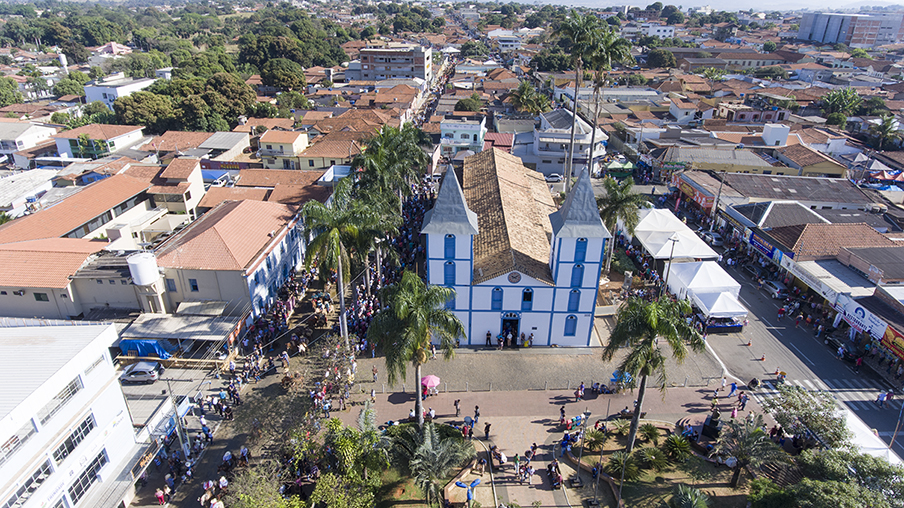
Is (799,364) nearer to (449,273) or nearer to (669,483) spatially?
(669,483)

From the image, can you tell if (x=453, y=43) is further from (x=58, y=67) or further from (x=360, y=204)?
(x=360, y=204)

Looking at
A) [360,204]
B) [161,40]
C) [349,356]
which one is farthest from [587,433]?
[161,40]

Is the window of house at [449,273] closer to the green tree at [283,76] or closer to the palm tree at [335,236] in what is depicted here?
the palm tree at [335,236]

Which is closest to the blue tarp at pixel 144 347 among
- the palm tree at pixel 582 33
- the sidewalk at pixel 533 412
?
the sidewalk at pixel 533 412

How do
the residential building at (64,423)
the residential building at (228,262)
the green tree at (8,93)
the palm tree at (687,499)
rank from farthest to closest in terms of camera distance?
1. the green tree at (8,93)
2. the residential building at (228,262)
3. the palm tree at (687,499)
4. the residential building at (64,423)

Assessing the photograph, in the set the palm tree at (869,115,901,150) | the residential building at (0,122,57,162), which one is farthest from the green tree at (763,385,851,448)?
the residential building at (0,122,57,162)

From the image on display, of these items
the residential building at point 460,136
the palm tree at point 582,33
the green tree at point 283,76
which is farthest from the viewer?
the green tree at point 283,76

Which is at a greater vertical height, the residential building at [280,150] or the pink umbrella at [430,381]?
the residential building at [280,150]
